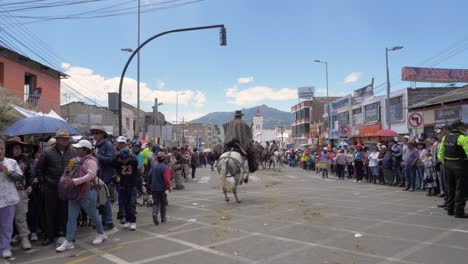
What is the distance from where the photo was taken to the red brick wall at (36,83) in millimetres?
23609

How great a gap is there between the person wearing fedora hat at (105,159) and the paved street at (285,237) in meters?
0.41

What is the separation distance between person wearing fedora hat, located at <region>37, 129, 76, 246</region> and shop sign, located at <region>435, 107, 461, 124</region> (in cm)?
1903

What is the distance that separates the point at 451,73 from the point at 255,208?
4216 cm

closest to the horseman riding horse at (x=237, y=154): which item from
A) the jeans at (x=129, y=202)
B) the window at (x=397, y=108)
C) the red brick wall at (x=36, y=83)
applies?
the jeans at (x=129, y=202)

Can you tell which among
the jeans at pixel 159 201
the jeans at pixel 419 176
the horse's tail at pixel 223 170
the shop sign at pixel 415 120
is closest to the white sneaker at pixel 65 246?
the jeans at pixel 159 201

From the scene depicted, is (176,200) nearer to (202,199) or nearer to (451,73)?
(202,199)

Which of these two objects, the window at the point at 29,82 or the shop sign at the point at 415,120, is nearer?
the shop sign at the point at 415,120

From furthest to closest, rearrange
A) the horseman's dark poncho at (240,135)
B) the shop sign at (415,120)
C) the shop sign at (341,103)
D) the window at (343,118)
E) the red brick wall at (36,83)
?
the shop sign at (341,103), the window at (343,118), the red brick wall at (36,83), the shop sign at (415,120), the horseman's dark poncho at (240,135)

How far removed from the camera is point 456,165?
9.39 meters

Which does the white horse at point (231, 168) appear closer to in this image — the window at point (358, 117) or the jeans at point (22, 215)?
the jeans at point (22, 215)

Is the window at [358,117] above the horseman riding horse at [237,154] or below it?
above

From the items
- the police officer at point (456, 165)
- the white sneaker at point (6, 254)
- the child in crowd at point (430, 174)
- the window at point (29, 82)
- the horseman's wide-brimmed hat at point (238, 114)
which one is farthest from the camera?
the window at point (29, 82)

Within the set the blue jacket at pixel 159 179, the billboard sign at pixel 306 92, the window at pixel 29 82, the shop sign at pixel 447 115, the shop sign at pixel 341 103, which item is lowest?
the blue jacket at pixel 159 179

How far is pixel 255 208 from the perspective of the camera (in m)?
11.0
